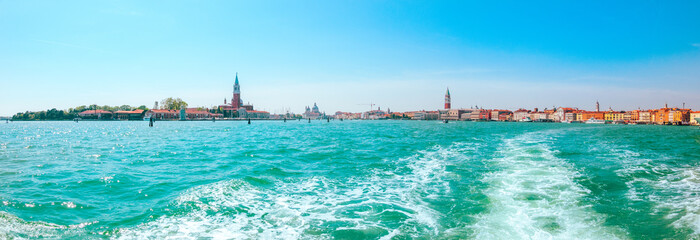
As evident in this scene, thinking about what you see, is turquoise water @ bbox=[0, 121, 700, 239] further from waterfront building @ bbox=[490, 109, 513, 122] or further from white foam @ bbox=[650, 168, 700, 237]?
waterfront building @ bbox=[490, 109, 513, 122]

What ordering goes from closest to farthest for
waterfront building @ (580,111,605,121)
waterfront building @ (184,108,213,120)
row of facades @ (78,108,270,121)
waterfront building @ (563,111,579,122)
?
row of facades @ (78,108,270,121) < waterfront building @ (580,111,605,121) < waterfront building @ (184,108,213,120) < waterfront building @ (563,111,579,122)

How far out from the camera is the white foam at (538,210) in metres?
5.40

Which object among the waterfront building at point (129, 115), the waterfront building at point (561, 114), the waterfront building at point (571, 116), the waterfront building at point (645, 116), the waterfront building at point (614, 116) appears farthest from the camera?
the waterfront building at point (561, 114)

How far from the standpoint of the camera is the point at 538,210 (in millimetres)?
6652

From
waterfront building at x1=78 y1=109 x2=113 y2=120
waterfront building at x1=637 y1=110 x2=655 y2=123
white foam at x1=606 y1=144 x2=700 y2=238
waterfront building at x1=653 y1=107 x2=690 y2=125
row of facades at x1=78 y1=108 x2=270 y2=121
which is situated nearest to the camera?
white foam at x1=606 y1=144 x2=700 y2=238

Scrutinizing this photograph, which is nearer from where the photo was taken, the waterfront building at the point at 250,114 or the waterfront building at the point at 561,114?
the waterfront building at the point at 561,114

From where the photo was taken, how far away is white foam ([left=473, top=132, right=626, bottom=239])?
5.40 meters

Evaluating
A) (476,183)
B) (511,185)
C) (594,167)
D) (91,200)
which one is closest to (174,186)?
(91,200)

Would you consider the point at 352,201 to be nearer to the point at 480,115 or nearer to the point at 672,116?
the point at 672,116

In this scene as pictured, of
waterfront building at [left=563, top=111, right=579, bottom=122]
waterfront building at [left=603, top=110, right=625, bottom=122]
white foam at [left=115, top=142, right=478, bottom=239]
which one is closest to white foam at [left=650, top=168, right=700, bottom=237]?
white foam at [left=115, top=142, right=478, bottom=239]

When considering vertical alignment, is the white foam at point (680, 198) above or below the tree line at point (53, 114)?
below

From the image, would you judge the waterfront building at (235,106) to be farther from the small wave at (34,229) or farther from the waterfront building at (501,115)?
the small wave at (34,229)

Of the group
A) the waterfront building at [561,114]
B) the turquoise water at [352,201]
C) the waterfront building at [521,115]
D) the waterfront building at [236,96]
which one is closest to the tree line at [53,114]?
the waterfront building at [236,96]

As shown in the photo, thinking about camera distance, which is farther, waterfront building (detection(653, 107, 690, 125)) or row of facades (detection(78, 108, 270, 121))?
row of facades (detection(78, 108, 270, 121))
